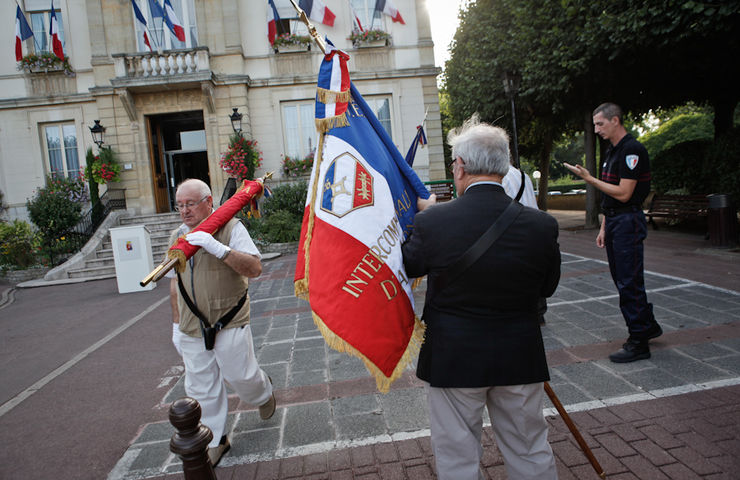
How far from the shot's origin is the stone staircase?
39.0 feet

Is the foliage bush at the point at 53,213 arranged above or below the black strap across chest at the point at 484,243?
above

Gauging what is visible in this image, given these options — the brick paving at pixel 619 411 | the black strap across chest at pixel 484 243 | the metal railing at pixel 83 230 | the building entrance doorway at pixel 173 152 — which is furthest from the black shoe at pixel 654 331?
the building entrance doorway at pixel 173 152

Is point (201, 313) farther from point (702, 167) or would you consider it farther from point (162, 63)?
point (162, 63)

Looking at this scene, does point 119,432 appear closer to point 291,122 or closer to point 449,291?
point 449,291

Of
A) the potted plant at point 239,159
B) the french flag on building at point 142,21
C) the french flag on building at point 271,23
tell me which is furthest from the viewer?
the french flag on building at point 271,23

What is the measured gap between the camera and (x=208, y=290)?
2.95 meters

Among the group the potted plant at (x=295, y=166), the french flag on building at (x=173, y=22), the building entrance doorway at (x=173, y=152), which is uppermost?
the french flag on building at (x=173, y=22)

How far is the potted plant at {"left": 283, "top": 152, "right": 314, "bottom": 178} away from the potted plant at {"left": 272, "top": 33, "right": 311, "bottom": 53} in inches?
152

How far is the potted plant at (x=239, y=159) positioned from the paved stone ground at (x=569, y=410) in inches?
406

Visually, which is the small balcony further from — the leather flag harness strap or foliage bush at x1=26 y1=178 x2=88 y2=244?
the leather flag harness strap

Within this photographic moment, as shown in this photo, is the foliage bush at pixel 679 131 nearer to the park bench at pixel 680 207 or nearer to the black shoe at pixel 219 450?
the park bench at pixel 680 207

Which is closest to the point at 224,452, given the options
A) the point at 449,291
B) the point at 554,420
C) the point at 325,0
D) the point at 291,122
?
the point at 449,291

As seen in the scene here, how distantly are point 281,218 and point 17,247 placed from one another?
7.62m

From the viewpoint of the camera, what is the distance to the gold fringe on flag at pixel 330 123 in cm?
230
